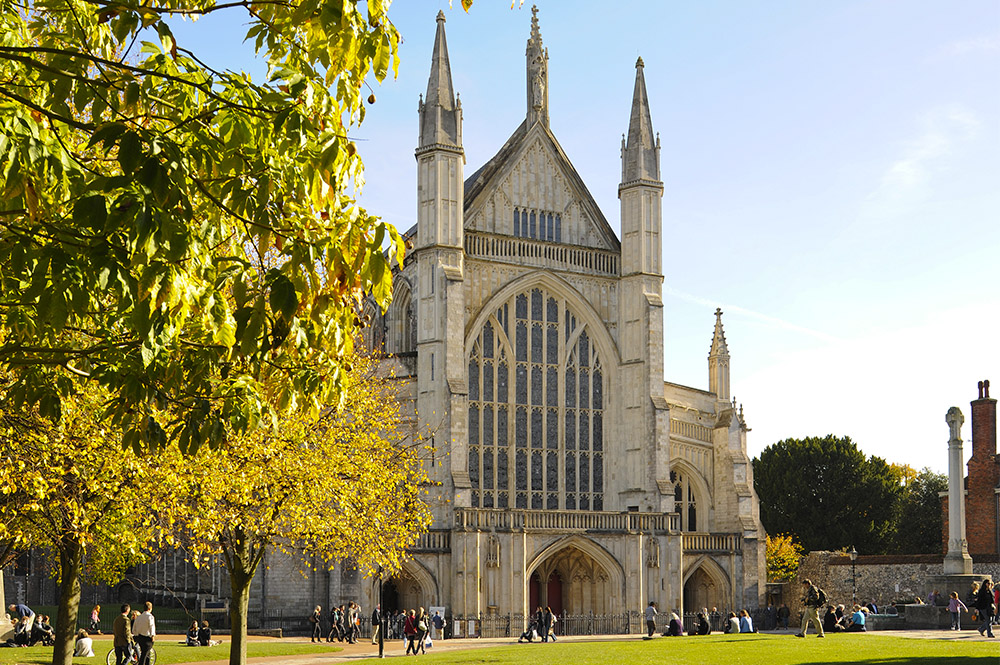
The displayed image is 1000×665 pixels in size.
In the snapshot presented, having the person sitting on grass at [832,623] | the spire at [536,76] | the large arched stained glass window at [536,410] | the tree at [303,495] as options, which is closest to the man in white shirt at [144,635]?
the tree at [303,495]

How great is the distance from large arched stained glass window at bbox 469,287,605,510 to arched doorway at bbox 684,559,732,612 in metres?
4.82

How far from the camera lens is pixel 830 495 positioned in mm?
71812

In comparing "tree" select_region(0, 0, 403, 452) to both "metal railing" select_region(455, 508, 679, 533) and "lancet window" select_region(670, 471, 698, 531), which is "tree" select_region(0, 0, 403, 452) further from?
"lancet window" select_region(670, 471, 698, 531)

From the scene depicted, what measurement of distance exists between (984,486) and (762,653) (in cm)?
3382

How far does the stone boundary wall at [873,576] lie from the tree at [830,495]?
1696cm

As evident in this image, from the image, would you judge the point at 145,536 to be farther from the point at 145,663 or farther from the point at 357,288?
the point at 357,288

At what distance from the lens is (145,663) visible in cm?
2339

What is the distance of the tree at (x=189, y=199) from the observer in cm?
693

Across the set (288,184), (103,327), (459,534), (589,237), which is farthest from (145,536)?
(589,237)

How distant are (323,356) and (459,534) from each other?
33578 millimetres

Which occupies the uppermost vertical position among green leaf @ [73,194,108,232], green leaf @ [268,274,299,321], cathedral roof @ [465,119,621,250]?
cathedral roof @ [465,119,621,250]

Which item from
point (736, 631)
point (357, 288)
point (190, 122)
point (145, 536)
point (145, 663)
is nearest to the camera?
point (190, 122)

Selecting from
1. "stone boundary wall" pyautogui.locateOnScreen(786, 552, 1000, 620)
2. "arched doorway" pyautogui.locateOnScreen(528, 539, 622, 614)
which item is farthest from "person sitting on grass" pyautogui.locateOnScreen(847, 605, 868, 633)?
"stone boundary wall" pyautogui.locateOnScreen(786, 552, 1000, 620)

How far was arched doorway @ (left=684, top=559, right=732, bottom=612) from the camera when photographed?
48438 mm
